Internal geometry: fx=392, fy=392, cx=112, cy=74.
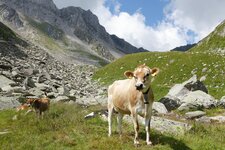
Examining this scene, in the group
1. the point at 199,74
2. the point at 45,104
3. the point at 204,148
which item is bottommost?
the point at 204,148

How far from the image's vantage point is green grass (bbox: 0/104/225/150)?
16.8 meters

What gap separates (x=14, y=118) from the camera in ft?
85.8

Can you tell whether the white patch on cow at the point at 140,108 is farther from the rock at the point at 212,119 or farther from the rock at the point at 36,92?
the rock at the point at 36,92

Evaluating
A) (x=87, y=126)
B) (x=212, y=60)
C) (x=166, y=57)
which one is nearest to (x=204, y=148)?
(x=87, y=126)

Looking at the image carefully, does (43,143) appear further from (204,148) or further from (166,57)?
(166,57)

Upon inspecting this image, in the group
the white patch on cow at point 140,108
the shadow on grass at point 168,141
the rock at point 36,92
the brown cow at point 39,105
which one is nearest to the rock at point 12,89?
the rock at point 36,92

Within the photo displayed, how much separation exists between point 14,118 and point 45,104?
2.29 m

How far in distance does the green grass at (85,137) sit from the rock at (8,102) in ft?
26.9

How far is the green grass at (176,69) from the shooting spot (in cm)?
5298

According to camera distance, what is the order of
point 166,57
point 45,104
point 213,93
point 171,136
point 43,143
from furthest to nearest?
Answer: point 166,57, point 213,93, point 45,104, point 171,136, point 43,143

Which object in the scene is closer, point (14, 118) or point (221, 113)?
point (14, 118)

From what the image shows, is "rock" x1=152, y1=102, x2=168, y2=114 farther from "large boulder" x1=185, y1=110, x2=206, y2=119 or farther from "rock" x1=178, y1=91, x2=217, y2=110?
"rock" x1=178, y1=91, x2=217, y2=110

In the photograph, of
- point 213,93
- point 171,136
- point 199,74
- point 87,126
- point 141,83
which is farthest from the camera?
point 199,74

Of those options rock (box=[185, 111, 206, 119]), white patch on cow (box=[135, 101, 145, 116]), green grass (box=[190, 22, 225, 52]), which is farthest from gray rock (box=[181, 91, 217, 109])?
green grass (box=[190, 22, 225, 52])
